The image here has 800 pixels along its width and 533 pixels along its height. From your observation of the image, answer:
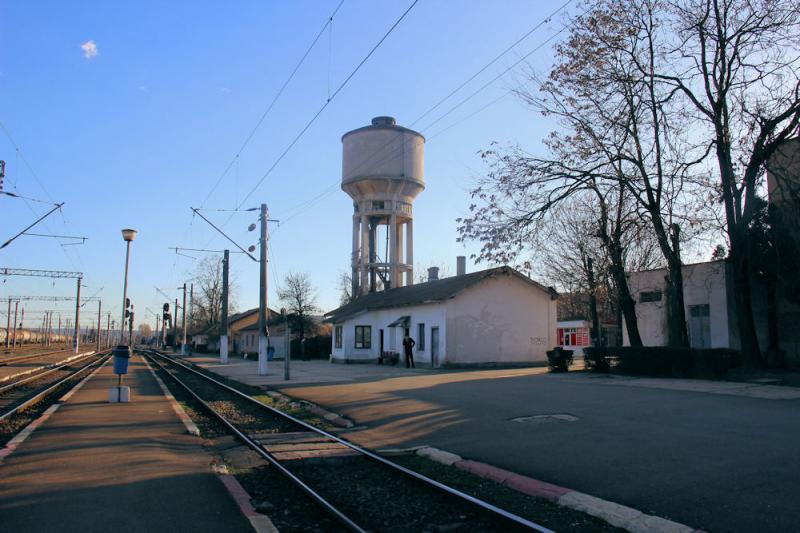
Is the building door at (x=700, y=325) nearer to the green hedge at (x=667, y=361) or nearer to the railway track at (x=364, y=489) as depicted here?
the green hedge at (x=667, y=361)

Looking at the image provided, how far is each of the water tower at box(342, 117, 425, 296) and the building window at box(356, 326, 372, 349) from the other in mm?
4560

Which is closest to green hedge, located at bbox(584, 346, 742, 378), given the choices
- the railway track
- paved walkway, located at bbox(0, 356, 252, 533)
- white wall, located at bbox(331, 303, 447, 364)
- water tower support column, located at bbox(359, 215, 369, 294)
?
white wall, located at bbox(331, 303, 447, 364)

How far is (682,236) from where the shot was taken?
71.8 feet

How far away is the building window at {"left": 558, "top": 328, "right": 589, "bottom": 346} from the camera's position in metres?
53.1

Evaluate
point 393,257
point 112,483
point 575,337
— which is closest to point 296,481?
point 112,483

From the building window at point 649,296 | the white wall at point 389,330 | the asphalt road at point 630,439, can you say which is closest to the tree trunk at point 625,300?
the building window at point 649,296

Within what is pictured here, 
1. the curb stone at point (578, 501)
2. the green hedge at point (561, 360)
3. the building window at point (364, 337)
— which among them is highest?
the building window at point (364, 337)

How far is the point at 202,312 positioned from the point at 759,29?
95.3m

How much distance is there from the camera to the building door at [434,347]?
101ft

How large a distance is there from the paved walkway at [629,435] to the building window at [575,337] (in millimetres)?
34173

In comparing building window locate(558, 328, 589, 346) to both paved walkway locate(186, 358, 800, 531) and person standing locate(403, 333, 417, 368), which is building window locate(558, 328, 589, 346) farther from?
paved walkway locate(186, 358, 800, 531)

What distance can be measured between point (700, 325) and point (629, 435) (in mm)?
22067

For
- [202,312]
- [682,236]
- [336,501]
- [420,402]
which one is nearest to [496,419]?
[420,402]

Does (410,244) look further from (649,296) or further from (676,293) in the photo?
(676,293)
